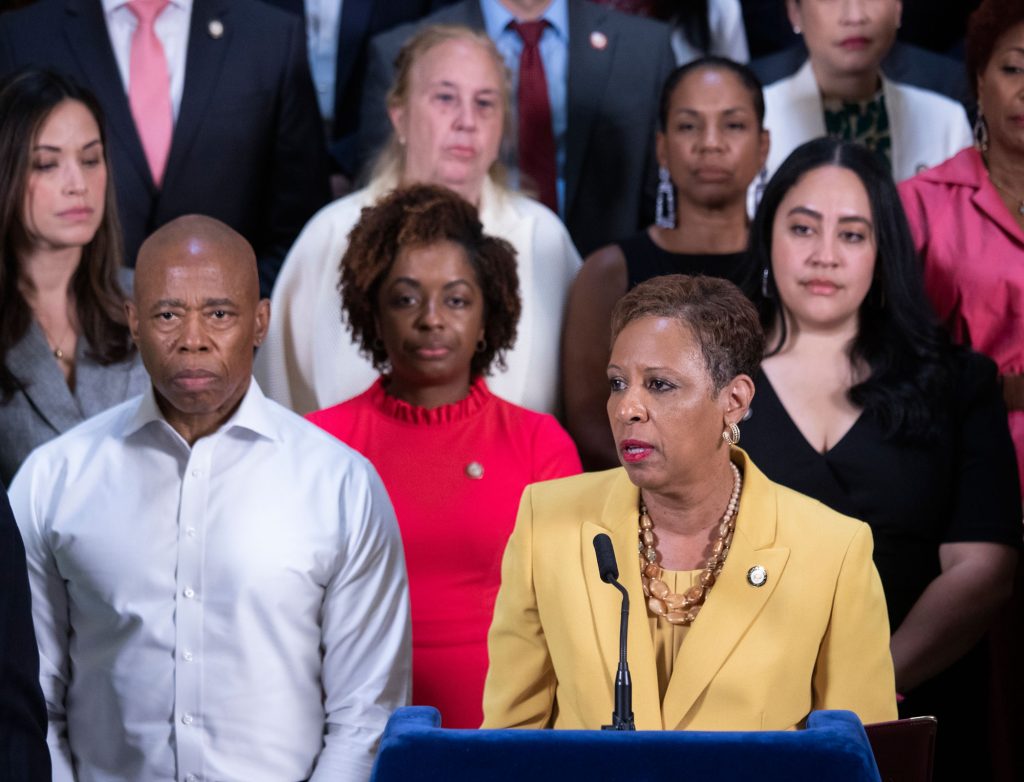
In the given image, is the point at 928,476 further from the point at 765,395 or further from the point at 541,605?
the point at 541,605

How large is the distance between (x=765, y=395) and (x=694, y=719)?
108cm

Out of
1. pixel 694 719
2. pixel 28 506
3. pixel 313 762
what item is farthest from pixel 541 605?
pixel 28 506

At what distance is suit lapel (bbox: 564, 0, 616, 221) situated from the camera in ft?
14.0

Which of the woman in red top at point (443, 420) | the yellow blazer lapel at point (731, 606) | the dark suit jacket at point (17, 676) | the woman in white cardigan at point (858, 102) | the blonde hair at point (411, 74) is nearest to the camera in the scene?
the dark suit jacket at point (17, 676)

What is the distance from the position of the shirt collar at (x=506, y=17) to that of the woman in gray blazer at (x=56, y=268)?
116 cm

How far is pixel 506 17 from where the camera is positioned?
4.32 meters

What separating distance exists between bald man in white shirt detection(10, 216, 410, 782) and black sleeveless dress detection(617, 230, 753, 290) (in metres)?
1.18

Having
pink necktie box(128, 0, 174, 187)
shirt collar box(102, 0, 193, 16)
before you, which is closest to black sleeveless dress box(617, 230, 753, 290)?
pink necktie box(128, 0, 174, 187)

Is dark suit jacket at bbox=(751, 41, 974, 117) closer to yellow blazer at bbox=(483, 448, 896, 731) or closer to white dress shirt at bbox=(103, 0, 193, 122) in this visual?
white dress shirt at bbox=(103, 0, 193, 122)

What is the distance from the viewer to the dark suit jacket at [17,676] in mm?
1819

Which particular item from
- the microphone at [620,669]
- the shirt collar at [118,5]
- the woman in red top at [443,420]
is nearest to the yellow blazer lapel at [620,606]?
the microphone at [620,669]

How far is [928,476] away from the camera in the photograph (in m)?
3.22

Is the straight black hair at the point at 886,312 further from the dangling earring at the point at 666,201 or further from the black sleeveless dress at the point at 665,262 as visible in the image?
→ the dangling earring at the point at 666,201

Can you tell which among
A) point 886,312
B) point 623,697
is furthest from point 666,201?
point 623,697
